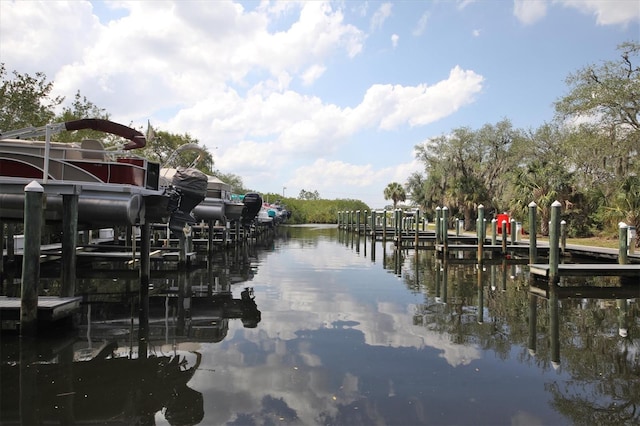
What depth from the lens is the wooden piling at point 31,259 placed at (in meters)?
6.54

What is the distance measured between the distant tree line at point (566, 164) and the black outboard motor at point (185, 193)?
1918cm

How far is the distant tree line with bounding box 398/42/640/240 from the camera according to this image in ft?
75.2

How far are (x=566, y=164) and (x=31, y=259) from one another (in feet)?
91.9

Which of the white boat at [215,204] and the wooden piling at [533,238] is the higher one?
the white boat at [215,204]

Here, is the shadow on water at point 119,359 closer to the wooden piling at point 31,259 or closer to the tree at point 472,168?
the wooden piling at point 31,259

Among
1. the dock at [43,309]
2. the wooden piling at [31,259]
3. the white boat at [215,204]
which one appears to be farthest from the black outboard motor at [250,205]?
the wooden piling at [31,259]

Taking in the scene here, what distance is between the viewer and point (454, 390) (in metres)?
5.08

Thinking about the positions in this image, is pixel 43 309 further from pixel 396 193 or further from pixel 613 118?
pixel 396 193

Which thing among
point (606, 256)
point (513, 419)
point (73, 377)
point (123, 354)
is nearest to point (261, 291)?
point (123, 354)

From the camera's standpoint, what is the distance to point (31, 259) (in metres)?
6.55

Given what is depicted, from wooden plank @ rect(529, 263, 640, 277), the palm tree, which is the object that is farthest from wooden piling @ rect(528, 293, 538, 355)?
the palm tree

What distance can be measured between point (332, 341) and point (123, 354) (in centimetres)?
289

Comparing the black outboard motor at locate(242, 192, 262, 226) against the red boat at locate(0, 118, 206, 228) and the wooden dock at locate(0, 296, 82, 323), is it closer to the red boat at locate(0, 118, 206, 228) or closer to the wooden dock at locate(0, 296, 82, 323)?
the red boat at locate(0, 118, 206, 228)

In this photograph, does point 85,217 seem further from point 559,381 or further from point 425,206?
point 425,206
